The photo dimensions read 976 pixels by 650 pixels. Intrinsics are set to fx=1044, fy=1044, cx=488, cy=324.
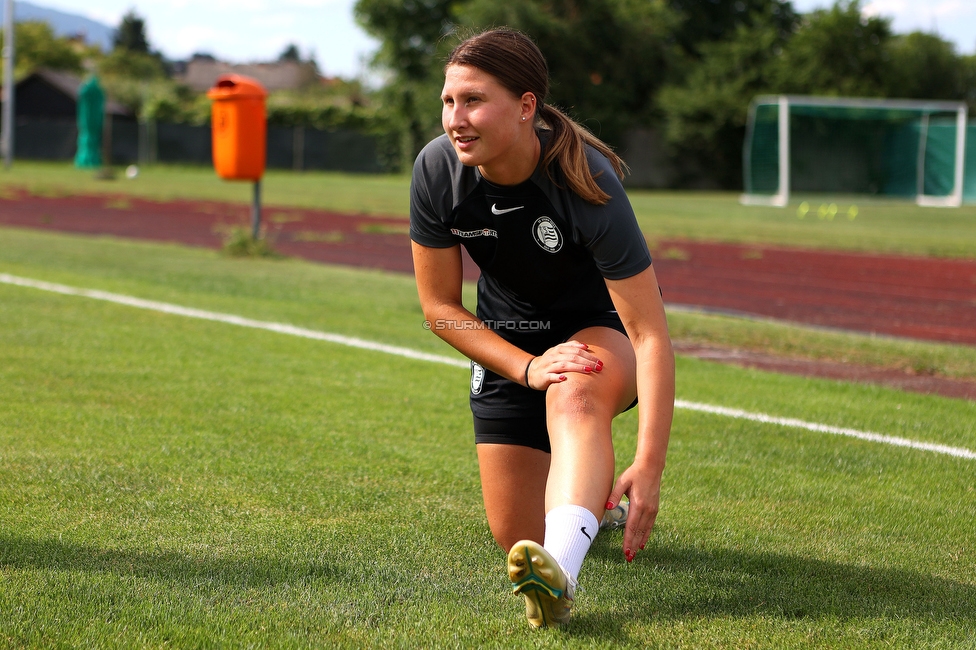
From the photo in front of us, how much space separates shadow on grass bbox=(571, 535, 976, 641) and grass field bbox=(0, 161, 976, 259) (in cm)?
1369

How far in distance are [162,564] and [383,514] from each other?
88 centimetres

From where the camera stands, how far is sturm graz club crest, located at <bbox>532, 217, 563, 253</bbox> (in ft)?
10.1

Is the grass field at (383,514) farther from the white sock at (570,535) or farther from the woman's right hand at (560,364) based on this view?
the woman's right hand at (560,364)

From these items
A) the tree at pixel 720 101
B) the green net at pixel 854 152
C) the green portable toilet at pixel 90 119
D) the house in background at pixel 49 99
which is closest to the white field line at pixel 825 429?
the green net at pixel 854 152

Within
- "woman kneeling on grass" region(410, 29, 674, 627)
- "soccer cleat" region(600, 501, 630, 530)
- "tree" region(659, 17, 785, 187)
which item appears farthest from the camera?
"tree" region(659, 17, 785, 187)

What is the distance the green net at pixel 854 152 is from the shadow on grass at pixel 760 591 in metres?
31.7

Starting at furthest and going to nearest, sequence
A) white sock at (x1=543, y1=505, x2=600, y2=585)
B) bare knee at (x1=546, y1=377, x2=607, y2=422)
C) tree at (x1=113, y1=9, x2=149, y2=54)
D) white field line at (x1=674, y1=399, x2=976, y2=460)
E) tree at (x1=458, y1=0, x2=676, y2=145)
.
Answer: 1. tree at (x1=113, y1=9, x2=149, y2=54)
2. tree at (x1=458, y1=0, x2=676, y2=145)
3. white field line at (x1=674, y1=399, x2=976, y2=460)
4. bare knee at (x1=546, y1=377, x2=607, y2=422)
5. white sock at (x1=543, y1=505, x2=600, y2=585)

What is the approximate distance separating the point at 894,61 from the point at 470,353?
48.3 meters

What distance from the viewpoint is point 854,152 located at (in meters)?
35.2

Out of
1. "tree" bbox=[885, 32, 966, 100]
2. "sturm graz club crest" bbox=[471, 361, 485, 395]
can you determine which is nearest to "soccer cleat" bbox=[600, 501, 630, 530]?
"sturm graz club crest" bbox=[471, 361, 485, 395]

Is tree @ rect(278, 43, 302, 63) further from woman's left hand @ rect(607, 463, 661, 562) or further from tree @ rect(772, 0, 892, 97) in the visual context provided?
woman's left hand @ rect(607, 463, 661, 562)

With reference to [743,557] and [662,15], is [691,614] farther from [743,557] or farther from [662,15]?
[662,15]

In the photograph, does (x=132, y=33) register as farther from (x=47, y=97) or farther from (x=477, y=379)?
(x=477, y=379)

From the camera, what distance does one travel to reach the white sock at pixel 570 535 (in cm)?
264
